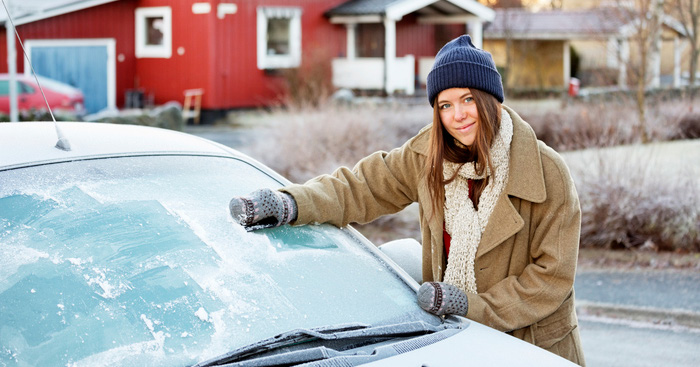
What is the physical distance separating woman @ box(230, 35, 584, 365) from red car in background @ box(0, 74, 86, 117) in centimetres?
1825

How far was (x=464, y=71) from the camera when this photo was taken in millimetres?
3029

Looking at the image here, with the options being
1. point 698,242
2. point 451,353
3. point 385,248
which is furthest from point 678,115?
point 451,353

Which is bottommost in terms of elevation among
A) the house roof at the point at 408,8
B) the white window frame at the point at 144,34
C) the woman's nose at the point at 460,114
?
the woman's nose at the point at 460,114

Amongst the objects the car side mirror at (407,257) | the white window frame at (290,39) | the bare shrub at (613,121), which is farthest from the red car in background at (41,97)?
the car side mirror at (407,257)

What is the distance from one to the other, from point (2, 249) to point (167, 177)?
0.63 m

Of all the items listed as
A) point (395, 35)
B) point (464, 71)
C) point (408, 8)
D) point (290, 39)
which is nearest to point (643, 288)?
point (464, 71)

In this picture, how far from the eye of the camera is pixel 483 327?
9.41ft

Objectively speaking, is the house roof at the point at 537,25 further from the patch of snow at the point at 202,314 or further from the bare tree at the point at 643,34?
the patch of snow at the point at 202,314

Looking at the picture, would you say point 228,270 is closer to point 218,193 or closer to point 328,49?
point 218,193

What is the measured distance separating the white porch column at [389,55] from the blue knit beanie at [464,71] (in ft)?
77.2

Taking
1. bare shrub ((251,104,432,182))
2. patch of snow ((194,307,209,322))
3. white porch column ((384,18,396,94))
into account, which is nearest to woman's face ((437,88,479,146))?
patch of snow ((194,307,209,322))

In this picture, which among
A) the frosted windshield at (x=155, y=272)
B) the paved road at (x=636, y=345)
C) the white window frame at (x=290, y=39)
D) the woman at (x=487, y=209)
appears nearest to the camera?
the frosted windshield at (x=155, y=272)

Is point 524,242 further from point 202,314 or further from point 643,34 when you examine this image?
point 643,34

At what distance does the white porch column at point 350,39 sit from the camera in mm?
27558
